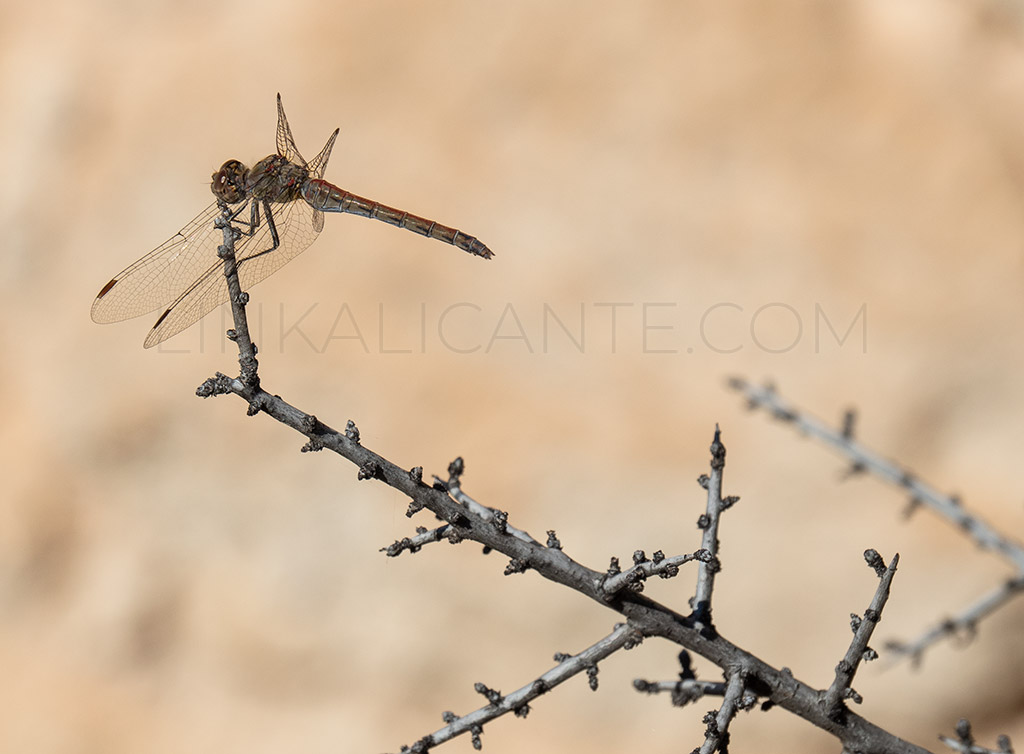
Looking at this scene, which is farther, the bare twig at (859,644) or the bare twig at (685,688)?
the bare twig at (685,688)

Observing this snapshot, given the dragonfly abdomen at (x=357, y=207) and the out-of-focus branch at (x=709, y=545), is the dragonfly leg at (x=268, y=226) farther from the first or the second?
the out-of-focus branch at (x=709, y=545)

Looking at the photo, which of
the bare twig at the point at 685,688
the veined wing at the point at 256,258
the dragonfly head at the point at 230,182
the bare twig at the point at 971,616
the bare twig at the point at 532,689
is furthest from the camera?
the dragonfly head at the point at 230,182

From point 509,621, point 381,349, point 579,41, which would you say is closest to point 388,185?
point 381,349

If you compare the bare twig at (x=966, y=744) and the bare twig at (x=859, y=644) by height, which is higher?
the bare twig at (x=859, y=644)

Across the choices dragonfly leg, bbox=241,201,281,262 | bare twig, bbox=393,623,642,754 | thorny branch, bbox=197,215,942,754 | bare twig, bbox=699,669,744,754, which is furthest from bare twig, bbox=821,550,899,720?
dragonfly leg, bbox=241,201,281,262

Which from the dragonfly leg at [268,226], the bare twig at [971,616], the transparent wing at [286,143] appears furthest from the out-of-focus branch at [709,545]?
the transparent wing at [286,143]

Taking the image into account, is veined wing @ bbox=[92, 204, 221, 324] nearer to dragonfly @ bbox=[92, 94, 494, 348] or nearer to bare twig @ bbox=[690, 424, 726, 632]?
dragonfly @ bbox=[92, 94, 494, 348]

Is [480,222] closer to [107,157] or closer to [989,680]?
[107,157]
